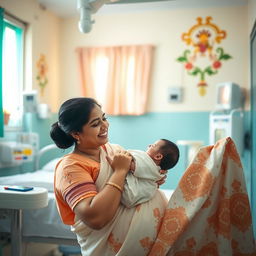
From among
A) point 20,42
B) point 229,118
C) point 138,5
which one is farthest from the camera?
point 138,5

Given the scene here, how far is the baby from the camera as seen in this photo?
1.17 metres

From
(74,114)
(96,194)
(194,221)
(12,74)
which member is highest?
(12,74)

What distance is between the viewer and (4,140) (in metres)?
2.85

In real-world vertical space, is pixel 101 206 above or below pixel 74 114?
below

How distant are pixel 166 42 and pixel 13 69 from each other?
1.59 metres

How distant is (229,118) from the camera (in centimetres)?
302

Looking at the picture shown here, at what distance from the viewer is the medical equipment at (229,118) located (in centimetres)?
304

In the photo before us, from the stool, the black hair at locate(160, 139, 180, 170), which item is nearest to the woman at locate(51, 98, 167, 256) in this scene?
the black hair at locate(160, 139, 180, 170)

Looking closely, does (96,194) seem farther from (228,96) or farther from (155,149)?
(228,96)

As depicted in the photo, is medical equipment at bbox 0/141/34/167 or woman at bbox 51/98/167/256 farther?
medical equipment at bbox 0/141/34/167

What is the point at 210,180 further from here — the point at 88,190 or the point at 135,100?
the point at 135,100

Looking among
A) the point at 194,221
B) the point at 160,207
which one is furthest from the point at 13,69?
the point at 194,221

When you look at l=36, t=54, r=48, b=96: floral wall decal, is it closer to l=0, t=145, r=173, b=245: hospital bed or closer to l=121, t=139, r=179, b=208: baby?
l=0, t=145, r=173, b=245: hospital bed

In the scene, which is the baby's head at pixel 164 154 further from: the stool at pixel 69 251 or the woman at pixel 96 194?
the stool at pixel 69 251
